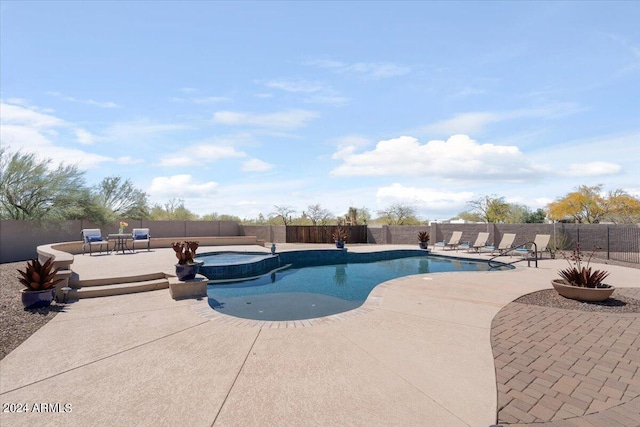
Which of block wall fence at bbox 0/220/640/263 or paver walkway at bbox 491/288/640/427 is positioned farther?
block wall fence at bbox 0/220/640/263

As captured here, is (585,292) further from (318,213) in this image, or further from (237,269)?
(318,213)

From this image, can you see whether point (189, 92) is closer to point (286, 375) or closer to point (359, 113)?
point (359, 113)

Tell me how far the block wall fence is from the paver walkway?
9979mm

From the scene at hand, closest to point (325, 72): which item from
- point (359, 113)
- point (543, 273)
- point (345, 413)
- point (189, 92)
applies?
point (359, 113)

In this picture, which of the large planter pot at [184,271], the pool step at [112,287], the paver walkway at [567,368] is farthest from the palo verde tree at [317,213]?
the paver walkway at [567,368]

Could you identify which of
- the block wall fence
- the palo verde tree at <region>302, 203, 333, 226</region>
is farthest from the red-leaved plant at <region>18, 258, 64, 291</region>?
the palo verde tree at <region>302, 203, 333, 226</region>

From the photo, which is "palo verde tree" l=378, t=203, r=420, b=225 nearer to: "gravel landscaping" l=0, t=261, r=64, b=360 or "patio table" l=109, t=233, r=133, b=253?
"patio table" l=109, t=233, r=133, b=253

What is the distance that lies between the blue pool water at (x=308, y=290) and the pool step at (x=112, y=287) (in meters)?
1.26

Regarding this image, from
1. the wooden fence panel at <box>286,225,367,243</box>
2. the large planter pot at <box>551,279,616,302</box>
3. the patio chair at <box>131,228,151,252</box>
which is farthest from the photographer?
the wooden fence panel at <box>286,225,367,243</box>

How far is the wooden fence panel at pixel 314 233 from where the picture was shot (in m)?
19.7

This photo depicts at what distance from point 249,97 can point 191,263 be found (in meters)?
7.07

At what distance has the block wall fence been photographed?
12.3 metres

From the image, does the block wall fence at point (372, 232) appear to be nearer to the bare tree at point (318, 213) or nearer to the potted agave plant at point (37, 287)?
the bare tree at point (318, 213)

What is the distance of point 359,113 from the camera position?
12.4 metres
